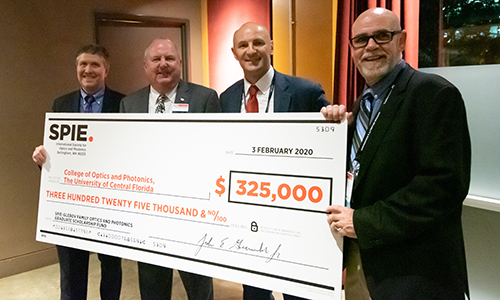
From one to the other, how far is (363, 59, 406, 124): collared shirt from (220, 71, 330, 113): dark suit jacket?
310 mm

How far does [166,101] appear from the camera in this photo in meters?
1.71

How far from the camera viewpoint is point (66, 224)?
1.76 m

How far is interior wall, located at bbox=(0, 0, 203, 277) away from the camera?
269 centimetres

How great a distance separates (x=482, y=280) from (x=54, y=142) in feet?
8.55

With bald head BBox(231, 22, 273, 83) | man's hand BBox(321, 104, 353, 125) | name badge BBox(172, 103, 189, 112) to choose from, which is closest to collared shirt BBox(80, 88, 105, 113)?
name badge BBox(172, 103, 189, 112)

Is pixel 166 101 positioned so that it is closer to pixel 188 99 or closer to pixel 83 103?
pixel 188 99

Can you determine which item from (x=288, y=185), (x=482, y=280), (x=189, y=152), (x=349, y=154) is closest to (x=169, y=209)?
(x=189, y=152)

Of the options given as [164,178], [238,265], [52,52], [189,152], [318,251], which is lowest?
[238,265]

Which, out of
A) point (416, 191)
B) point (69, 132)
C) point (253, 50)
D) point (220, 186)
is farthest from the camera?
point (69, 132)

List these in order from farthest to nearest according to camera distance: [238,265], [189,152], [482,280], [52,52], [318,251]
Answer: [52,52] < [482,280] < [189,152] < [238,265] < [318,251]

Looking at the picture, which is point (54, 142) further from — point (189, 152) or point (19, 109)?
point (19, 109)

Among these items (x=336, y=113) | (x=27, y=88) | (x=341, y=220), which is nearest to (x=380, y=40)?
(x=336, y=113)

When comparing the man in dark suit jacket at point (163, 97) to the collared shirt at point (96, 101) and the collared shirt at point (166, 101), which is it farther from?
the collared shirt at point (96, 101)

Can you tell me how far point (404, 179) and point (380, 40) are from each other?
0.53 metres
